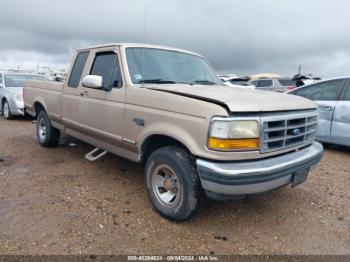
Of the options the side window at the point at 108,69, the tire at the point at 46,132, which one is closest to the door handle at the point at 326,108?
the side window at the point at 108,69

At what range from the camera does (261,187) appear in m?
2.94

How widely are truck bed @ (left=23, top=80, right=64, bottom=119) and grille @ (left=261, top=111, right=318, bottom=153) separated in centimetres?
381

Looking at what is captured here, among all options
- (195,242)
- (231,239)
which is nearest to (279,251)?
(231,239)

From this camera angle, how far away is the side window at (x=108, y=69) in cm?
413

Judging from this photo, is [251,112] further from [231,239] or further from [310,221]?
[310,221]

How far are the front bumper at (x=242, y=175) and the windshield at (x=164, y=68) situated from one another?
1.54m

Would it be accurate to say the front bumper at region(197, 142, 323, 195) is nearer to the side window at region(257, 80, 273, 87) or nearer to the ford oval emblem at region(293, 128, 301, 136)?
the ford oval emblem at region(293, 128, 301, 136)

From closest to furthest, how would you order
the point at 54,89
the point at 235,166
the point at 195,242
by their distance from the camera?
the point at 235,166 < the point at 195,242 < the point at 54,89

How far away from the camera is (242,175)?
2.81 meters

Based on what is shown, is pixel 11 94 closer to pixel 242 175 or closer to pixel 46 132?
pixel 46 132

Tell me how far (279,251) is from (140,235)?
1371 millimetres

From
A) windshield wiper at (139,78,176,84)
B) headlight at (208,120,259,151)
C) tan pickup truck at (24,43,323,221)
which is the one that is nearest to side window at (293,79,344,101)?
tan pickup truck at (24,43,323,221)

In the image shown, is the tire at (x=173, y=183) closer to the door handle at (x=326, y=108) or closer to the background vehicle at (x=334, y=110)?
the background vehicle at (x=334, y=110)

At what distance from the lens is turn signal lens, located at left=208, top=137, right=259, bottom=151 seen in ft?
9.26
